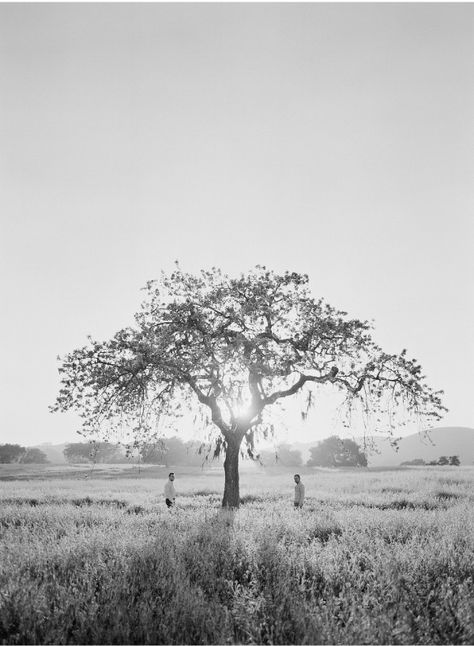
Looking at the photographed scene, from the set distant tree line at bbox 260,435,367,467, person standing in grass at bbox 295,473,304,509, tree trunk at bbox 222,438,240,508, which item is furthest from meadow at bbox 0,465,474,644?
distant tree line at bbox 260,435,367,467

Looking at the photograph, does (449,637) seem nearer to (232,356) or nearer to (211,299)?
(232,356)

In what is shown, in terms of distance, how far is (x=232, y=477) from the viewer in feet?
64.4

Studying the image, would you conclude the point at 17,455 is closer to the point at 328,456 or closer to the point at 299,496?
the point at 328,456

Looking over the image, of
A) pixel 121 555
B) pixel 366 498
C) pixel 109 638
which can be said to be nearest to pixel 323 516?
pixel 121 555

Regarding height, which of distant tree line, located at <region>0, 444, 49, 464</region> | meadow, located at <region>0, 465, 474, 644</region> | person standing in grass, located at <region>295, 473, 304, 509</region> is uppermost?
meadow, located at <region>0, 465, 474, 644</region>

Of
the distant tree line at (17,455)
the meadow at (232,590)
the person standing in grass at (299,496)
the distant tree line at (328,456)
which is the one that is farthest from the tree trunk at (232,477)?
the distant tree line at (17,455)

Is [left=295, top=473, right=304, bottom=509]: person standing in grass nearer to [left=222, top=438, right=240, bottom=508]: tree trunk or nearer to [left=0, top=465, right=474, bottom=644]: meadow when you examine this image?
[left=222, top=438, right=240, bottom=508]: tree trunk

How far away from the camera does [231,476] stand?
64.4 ft

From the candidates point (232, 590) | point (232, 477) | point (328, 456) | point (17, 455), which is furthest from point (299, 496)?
point (17, 455)

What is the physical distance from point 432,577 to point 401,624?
217 centimetres

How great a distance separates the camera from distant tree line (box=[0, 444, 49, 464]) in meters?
103

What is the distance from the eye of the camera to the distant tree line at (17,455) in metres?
103

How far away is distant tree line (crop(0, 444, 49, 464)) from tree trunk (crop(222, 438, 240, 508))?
99106 mm

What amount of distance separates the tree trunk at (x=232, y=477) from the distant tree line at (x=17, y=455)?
99106mm
